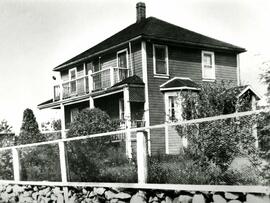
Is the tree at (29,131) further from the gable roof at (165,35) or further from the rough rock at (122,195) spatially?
the rough rock at (122,195)

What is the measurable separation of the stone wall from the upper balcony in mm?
10520

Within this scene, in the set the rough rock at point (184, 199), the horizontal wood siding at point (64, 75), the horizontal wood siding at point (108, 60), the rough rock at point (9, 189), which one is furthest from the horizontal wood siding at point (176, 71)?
the rough rock at point (184, 199)

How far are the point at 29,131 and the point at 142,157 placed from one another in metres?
15.7

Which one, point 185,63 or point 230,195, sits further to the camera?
point 185,63

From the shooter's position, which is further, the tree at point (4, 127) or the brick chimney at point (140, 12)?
the brick chimney at point (140, 12)

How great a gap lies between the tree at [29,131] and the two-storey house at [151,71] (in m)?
2.91

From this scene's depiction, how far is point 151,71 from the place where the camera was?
21875mm

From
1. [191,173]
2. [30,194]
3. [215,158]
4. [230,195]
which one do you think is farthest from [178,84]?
[230,195]

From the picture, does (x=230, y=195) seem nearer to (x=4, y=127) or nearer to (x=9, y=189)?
(x=9, y=189)

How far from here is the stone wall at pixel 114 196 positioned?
19.8ft

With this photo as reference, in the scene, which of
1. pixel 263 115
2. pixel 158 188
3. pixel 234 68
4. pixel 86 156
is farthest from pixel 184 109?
pixel 234 68

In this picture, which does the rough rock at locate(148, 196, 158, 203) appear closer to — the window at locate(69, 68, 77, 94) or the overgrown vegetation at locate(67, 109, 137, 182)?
the overgrown vegetation at locate(67, 109, 137, 182)

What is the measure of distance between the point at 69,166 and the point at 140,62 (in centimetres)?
→ 1241

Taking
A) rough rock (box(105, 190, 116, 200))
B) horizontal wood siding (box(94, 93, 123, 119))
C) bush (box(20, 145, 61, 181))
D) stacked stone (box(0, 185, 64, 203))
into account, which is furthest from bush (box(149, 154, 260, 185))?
horizontal wood siding (box(94, 93, 123, 119))
